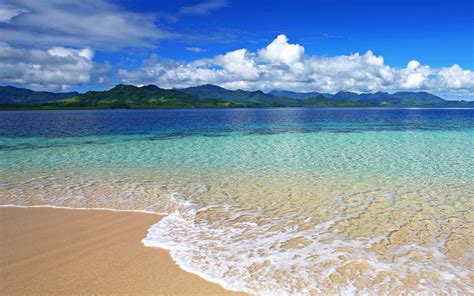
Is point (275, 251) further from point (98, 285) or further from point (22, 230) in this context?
point (22, 230)

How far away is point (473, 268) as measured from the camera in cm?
798

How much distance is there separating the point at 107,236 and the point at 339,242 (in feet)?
23.0

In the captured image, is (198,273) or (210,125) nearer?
(198,273)

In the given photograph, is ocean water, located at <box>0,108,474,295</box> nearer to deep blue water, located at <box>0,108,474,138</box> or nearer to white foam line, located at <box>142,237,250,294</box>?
white foam line, located at <box>142,237,250,294</box>

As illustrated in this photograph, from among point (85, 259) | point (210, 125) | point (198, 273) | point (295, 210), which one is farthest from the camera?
point (210, 125)

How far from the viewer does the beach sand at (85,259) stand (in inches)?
283

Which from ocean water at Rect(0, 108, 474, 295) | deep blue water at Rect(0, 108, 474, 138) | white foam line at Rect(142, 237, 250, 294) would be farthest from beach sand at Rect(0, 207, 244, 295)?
deep blue water at Rect(0, 108, 474, 138)

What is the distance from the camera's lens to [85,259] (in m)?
8.55

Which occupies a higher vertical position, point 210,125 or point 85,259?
point 85,259

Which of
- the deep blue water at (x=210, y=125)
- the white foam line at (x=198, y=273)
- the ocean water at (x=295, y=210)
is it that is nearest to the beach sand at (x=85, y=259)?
the white foam line at (x=198, y=273)

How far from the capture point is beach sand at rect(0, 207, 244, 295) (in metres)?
7.19

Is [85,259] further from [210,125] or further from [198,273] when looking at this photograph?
[210,125]

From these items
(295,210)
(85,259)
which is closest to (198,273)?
(85,259)

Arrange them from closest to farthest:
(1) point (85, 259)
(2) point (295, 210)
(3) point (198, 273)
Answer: (3) point (198, 273) < (1) point (85, 259) < (2) point (295, 210)
